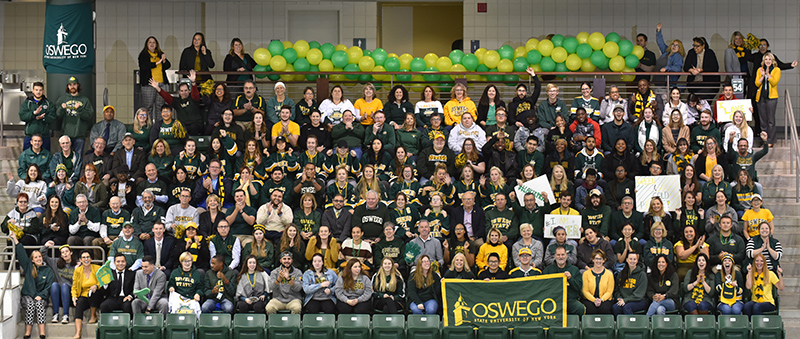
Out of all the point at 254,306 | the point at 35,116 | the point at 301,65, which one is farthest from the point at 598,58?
the point at 35,116

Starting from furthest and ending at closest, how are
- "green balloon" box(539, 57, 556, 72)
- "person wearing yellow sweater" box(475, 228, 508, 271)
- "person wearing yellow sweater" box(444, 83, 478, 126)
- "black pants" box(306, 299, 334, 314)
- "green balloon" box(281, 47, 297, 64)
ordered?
"green balloon" box(539, 57, 556, 72), "green balloon" box(281, 47, 297, 64), "person wearing yellow sweater" box(444, 83, 478, 126), "person wearing yellow sweater" box(475, 228, 508, 271), "black pants" box(306, 299, 334, 314)

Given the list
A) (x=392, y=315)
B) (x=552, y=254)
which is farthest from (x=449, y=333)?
(x=552, y=254)

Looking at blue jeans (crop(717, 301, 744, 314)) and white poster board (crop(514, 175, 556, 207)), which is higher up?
white poster board (crop(514, 175, 556, 207))

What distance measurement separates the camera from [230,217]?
13.5 meters

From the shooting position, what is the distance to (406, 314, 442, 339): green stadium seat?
12.2m

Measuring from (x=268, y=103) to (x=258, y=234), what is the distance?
3.32 meters

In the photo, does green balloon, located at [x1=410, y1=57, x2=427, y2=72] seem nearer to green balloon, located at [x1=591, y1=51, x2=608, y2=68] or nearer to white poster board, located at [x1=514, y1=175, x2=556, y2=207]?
green balloon, located at [x1=591, y1=51, x2=608, y2=68]

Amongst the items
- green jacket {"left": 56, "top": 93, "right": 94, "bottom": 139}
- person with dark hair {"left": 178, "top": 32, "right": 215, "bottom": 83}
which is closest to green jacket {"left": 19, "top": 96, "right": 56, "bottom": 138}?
green jacket {"left": 56, "top": 93, "right": 94, "bottom": 139}

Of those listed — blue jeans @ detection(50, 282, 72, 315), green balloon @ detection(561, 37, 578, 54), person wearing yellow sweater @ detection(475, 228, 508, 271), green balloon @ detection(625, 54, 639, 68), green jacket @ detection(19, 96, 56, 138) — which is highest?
green balloon @ detection(561, 37, 578, 54)

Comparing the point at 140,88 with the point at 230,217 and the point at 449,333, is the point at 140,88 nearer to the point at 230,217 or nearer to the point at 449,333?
the point at 230,217

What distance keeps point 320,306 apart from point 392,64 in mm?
5249

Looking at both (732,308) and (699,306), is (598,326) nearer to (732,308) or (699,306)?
(699,306)

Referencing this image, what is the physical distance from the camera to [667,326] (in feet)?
40.0

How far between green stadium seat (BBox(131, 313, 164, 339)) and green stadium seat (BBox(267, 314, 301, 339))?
4.55ft
